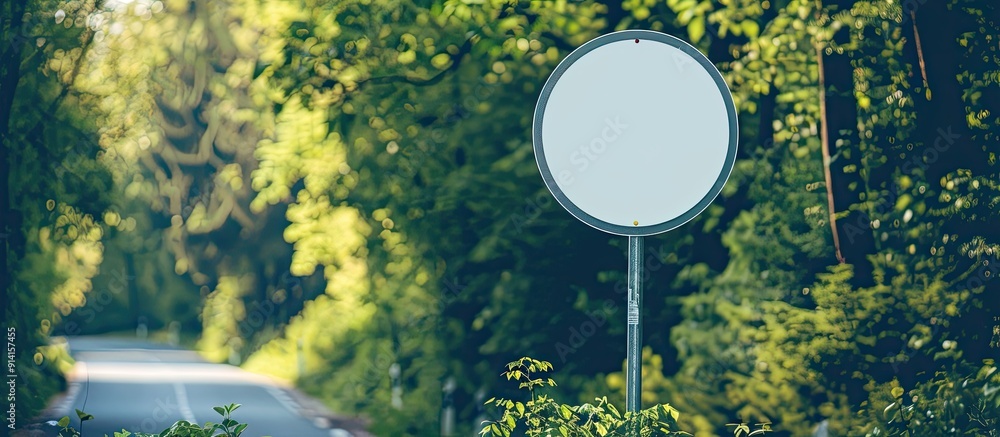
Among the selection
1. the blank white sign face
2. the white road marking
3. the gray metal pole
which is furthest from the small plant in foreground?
the white road marking

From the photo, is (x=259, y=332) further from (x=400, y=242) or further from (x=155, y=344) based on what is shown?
(x=400, y=242)

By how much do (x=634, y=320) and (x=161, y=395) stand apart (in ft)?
34.1

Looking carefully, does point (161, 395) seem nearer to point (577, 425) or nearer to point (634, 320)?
point (577, 425)

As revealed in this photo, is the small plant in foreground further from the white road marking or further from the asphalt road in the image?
the white road marking

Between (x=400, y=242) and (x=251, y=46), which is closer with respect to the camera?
(x=400, y=242)

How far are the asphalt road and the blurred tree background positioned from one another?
0.64 metres

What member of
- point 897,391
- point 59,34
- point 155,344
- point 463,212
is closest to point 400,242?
point 463,212

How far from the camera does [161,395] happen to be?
12.7 metres

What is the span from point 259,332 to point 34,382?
53.3ft

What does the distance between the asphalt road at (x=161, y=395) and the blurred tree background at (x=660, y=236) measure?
0.64 meters

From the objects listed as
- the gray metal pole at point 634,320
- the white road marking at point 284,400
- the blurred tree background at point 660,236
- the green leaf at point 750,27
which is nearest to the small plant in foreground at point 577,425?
the gray metal pole at point 634,320

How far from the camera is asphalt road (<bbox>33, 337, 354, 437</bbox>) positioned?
27.7 ft

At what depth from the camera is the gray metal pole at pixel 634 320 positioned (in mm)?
3197

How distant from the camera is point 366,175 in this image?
32.8 ft
